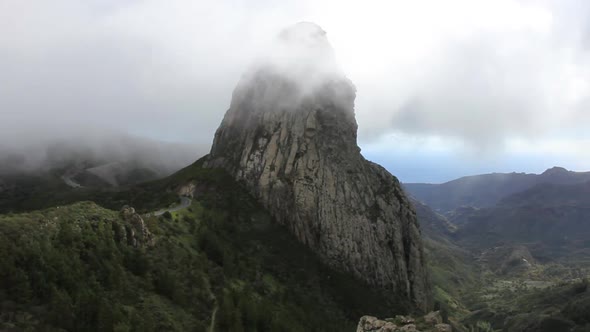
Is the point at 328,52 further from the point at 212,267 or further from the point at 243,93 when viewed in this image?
the point at 212,267

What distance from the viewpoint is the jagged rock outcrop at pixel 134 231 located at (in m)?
67.8

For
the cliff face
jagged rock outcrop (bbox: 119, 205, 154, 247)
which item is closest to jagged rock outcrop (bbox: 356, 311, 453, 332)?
jagged rock outcrop (bbox: 119, 205, 154, 247)

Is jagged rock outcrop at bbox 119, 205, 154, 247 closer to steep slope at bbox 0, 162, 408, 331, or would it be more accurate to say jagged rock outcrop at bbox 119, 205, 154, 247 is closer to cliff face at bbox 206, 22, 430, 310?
steep slope at bbox 0, 162, 408, 331

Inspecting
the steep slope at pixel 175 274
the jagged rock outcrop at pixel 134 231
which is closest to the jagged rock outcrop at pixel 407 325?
the steep slope at pixel 175 274

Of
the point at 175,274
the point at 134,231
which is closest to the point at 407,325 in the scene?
the point at 175,274

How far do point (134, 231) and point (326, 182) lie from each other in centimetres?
6801

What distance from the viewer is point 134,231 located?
69.8 m

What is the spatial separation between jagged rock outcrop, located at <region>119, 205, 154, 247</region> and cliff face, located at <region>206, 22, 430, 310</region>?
5702cm

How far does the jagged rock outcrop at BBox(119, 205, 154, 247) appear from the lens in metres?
67.8

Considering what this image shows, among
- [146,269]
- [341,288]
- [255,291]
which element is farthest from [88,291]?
[341,288]

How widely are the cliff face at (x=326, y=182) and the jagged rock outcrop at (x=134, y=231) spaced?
5702cm

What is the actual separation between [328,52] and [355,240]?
85860 mm

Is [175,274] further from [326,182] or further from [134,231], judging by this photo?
[326,182]

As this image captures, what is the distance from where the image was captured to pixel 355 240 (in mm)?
123562
